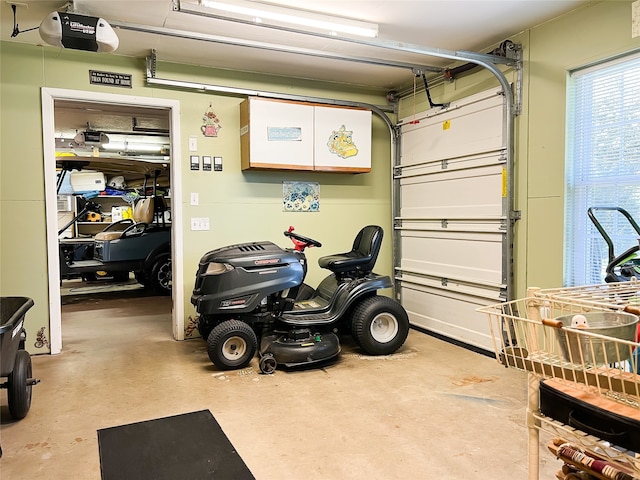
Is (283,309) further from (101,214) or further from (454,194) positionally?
(101,214)

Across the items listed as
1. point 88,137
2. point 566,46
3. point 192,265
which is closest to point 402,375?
point 192,265

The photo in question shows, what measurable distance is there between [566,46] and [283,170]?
8.84 feet

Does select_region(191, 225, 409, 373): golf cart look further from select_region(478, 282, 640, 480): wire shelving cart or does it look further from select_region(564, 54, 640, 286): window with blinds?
select_region(478, 282, 640, 480): wire shelving cart

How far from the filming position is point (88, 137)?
6523 mm

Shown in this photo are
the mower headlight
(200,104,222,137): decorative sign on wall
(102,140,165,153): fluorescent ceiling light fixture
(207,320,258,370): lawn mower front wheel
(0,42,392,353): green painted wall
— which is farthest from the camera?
(102,140,165,153): fluorescent ceiling light fixture

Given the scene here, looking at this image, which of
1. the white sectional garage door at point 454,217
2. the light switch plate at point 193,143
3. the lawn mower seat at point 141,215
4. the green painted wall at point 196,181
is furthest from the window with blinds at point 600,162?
the lawn mower seat at point 141,215

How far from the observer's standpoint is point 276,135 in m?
4.42

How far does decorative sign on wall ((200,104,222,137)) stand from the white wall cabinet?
0.81ft

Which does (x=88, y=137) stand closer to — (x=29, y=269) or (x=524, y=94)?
(x=29, y=269)

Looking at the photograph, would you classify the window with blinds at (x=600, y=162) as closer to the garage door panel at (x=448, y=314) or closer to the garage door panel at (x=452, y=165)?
the garage door panel at (x=452, y=165)

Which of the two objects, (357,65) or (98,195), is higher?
(357,65)

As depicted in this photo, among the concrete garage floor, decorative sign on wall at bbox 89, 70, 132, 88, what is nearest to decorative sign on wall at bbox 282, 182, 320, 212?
the concrete garage floor

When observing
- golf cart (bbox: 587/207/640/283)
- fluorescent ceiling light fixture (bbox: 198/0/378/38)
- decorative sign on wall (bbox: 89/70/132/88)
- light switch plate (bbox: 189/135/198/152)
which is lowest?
golf cart (bbox: 587/207/640/283)

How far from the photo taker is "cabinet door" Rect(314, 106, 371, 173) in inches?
182
